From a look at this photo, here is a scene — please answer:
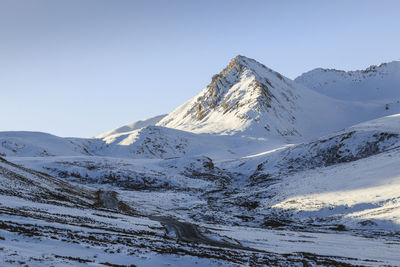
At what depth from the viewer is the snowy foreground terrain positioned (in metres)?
19.2

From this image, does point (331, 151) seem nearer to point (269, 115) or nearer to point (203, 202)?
point (203, 202)

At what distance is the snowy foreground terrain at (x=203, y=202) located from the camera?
19.2 m

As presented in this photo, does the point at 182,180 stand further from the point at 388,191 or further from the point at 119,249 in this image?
the point at 119,249

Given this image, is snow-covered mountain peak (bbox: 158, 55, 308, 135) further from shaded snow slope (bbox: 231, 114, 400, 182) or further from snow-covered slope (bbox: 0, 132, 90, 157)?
shaded snow slope (bbox: 231, 114, 400, 182)

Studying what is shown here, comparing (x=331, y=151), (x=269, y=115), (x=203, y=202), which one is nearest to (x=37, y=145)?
(x=203, y=202)

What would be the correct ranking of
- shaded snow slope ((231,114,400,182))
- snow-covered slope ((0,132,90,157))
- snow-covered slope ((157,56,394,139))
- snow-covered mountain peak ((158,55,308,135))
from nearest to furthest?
shaded snow slope ((231,114,400,182)), snow-covered slope ((0,132,90,157)), snow-covered mountain peak ((158,55,308,135)), snow-covered slope ((157,56,394,139))

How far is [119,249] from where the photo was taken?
18.3 metres

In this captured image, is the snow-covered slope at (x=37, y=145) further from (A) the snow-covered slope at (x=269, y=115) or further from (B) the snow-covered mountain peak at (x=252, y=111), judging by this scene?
(A) the snow-covered slope at (x=269, y=115)

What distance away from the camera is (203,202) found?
61188 mm

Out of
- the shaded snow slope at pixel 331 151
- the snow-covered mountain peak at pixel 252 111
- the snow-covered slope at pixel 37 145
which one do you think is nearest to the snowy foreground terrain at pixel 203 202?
the shaded snow slope at pixel 331 151

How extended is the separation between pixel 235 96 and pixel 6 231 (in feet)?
583

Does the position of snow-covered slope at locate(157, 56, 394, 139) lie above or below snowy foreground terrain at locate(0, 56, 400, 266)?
above

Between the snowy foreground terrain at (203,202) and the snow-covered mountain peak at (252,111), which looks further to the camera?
the snow-covered mountain peak at (252,111)

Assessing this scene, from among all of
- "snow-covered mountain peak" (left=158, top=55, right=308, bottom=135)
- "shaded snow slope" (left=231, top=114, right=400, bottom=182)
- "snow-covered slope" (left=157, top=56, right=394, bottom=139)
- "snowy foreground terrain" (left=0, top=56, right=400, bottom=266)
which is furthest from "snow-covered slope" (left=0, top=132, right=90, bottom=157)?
"shaded snow slope" (left=231, top=114, right=400, bottom=182)
